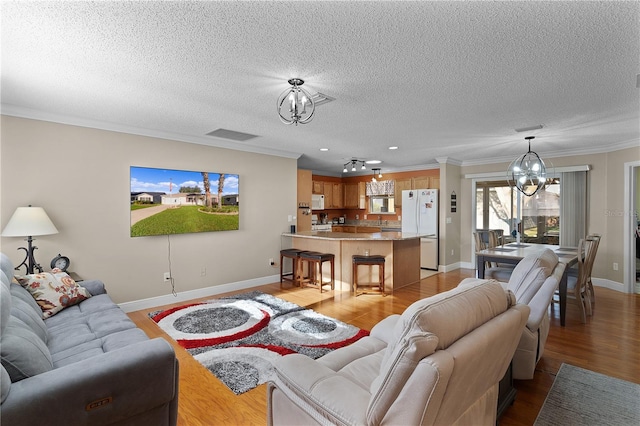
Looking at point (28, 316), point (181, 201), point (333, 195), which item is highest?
point (333, 195)

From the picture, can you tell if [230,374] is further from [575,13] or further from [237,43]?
[575,13]

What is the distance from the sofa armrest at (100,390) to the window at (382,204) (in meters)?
7.09

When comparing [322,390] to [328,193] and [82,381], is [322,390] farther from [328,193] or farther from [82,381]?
[328,193]

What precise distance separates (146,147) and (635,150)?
7.32 metres

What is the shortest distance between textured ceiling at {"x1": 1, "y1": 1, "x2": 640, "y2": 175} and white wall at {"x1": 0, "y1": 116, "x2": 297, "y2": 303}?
0.84 feet

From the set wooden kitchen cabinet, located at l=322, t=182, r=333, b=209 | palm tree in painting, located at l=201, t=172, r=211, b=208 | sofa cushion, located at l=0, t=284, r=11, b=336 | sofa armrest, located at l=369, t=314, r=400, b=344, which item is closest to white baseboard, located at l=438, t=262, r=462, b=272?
wooden kitchen cabinet, located at l=322, t=182, r=333, b=209

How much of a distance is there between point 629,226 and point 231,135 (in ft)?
21.0

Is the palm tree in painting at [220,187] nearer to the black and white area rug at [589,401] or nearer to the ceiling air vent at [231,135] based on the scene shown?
the ceiling air vent at [231,135]

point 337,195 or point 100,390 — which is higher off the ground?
point 337,195

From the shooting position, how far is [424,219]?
7.17 m

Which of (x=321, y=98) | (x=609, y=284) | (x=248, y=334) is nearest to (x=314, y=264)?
(x=248, y=334)

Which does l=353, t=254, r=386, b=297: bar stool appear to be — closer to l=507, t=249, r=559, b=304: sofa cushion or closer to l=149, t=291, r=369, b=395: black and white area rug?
l=149, t=291, r=369, b=395: black and white area rug

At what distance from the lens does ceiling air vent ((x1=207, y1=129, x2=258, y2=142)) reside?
4.40m

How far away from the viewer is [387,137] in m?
4.75
